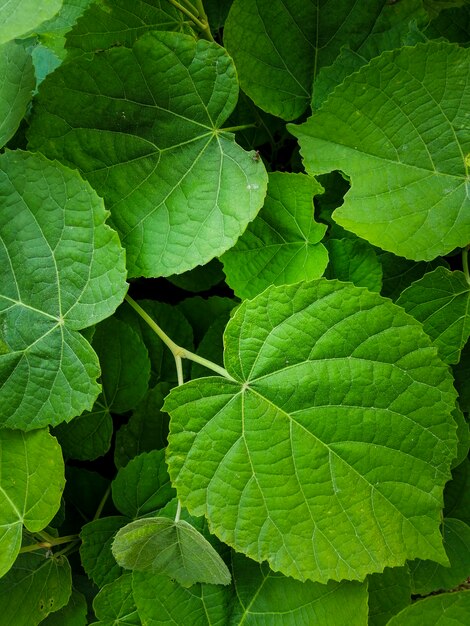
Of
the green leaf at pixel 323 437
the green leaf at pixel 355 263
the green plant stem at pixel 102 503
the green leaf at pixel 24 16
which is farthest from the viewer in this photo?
the green plant stem at pixel 102 503

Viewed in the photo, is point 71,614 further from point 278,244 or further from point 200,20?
point 200,20

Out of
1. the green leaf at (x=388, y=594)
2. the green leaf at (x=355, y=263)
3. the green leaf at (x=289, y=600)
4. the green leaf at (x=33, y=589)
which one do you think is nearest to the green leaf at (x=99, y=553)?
the green leaf at (x=33, y=589)

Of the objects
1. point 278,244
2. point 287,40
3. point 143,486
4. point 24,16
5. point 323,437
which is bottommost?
point 143,486

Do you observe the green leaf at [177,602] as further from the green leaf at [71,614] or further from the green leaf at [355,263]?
the green leaf at [355,263]

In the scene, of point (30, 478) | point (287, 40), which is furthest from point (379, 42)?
point (30, 478)

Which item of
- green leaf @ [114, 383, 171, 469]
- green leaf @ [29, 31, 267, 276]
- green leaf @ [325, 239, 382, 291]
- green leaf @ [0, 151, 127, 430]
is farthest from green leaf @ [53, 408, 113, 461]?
green leaf @ [325, 239, 382, 291]
